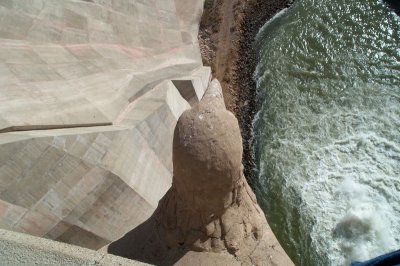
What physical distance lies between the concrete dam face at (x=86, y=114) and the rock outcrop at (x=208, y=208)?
394 cm

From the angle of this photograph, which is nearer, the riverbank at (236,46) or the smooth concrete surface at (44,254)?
the smooth concrete surface at (44,254)

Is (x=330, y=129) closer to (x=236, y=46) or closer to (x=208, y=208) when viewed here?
(x=236, y=46)

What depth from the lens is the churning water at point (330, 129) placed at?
1195cm

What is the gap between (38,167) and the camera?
32.4 feet

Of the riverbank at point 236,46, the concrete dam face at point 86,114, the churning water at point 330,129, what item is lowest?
the churning water at point 330,129

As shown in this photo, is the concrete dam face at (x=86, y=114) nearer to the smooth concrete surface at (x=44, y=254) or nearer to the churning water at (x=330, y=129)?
the churning water at (x=330, y=129)

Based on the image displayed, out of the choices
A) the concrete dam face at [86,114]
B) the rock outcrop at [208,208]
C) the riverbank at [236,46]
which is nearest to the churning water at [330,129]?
the riverbank at [236,46]

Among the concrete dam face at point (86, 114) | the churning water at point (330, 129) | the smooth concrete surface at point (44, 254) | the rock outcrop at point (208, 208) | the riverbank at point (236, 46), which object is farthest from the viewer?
the riverbank at point (236, 46)

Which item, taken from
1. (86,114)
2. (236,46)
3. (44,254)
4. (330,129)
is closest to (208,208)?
(44,254)

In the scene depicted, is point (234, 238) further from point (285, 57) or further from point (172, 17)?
point (172, 17)

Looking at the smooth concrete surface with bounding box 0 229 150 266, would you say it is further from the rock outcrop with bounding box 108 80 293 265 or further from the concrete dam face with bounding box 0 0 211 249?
the concrete dam face with bounding box 0 0 211 249

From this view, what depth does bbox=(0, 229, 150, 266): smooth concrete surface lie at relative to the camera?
4.85 meters

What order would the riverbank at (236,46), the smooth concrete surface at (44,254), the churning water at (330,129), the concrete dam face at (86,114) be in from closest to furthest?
1. the smooth concrete surface at (44,254)
2. the concrete dam face at (86,114)
3. the churning water at (330,129)
4. the riverbank at (236,46)

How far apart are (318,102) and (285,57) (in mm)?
2242
